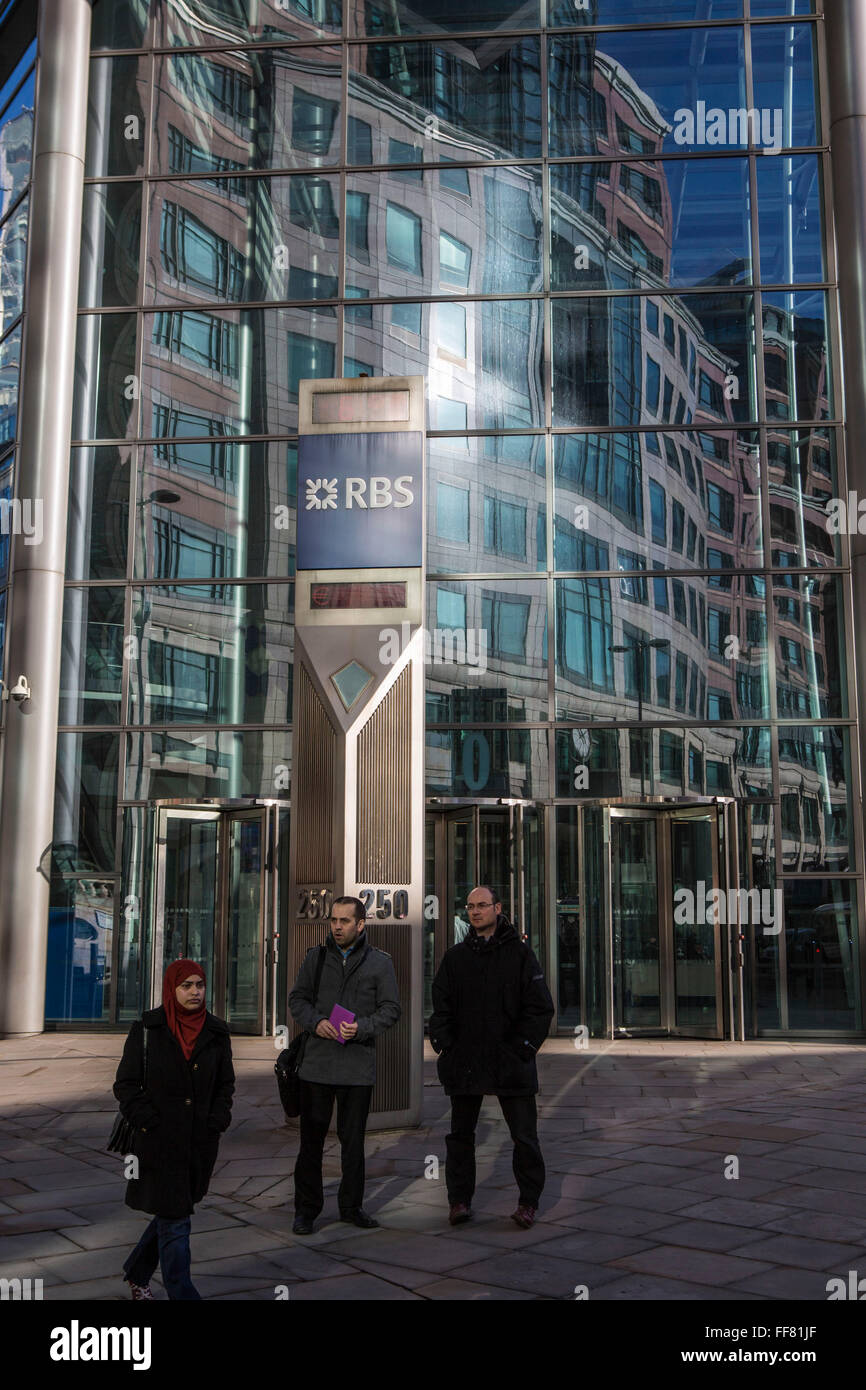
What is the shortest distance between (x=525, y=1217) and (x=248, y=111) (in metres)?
15.9

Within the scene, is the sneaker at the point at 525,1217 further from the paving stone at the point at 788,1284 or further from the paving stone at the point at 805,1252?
the paving stone at the point at 788,1284

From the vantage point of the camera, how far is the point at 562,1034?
15.9 meters

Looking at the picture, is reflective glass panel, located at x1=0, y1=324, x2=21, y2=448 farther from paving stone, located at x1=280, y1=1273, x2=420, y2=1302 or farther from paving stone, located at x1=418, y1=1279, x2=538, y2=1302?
paving stone, located at x1=418, y1=1279, x2=538, y2=1302

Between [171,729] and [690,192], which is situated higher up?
[690,192]

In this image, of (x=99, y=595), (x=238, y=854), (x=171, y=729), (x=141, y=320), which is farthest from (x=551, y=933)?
(x=141, y=320)

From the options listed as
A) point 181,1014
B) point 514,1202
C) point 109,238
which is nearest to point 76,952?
point 109,238

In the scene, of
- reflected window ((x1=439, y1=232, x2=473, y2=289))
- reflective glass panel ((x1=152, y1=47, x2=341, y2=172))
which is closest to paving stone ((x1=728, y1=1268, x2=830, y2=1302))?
reflected window ((x1=439, y1=232, x2=473, y2=289))

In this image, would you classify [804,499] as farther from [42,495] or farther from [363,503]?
[42,495]

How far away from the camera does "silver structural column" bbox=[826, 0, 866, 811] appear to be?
54.1 ft

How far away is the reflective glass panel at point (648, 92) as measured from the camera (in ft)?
58.2

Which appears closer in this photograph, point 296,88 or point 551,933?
point 551,933
